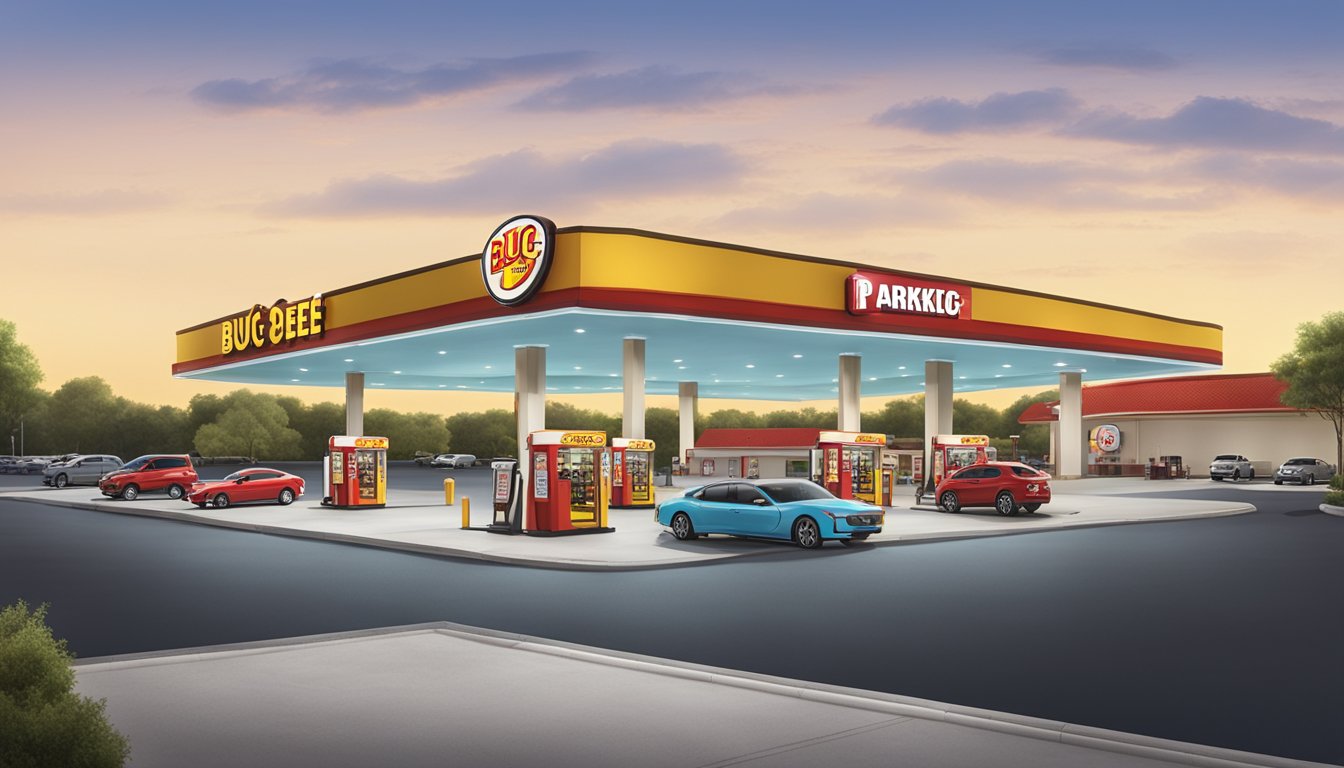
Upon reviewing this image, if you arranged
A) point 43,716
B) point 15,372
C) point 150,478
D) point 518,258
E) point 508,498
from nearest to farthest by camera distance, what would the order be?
point 43,716
point 508,498
point 518,258
point 150,478
point 15,372

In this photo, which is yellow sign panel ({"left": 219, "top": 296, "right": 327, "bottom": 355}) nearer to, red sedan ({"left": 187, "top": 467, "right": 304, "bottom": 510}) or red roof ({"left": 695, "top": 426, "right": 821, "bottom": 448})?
red sedan ({"left": 187, "top": 467, "right": 304, "bottom": 510})

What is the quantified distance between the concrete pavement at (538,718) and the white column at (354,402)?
143 ft

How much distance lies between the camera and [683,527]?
2462cm

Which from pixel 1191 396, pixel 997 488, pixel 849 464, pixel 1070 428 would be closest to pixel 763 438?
pixel 1070 428

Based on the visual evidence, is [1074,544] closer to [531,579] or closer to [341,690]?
[531,579]

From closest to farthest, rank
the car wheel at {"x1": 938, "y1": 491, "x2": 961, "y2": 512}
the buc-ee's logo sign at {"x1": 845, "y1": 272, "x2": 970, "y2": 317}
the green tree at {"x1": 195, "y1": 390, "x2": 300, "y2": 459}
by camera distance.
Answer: the car wheel at {"x1": 938, "y1": 491, "x2": 961, "y2": 512}
the buc-ee's logo sign at {"x1": 845, "y1": 272, "x2": 970, "y2": 317}
the green tree at {"x1": 195, "y1": 390, "x2": 300, "y2": 459}

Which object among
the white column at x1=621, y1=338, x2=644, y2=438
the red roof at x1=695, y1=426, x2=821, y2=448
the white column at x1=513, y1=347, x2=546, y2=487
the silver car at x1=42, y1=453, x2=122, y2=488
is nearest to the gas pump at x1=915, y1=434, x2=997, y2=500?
the white column at x1=621, y1=338, x2=644, y2=438

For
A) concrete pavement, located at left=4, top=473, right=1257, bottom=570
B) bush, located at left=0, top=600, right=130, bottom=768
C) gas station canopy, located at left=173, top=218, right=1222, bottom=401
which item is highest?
gas station canopy, located at left=173, top=218, right=1222, bottom=401

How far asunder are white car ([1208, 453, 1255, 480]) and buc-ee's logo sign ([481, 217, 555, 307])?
47186mm

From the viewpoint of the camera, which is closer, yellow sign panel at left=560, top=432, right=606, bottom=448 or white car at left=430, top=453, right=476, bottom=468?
yellow sign panel at left=560, top=432, right=606, bottom=448

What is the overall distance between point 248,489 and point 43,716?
34071 mm

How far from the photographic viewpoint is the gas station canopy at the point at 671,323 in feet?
101

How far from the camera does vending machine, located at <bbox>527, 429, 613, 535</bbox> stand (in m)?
25.3

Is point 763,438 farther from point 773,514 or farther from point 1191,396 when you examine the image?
point 773,514
